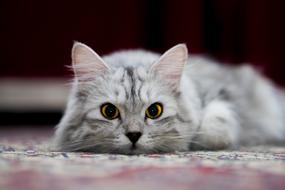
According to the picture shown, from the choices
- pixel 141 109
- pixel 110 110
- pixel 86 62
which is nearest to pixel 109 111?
pixel 110 110

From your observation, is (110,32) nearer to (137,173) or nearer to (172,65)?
(172,65)

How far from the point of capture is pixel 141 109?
5.14 feet

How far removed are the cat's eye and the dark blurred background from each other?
2069 mm

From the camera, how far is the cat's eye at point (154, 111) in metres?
1.60

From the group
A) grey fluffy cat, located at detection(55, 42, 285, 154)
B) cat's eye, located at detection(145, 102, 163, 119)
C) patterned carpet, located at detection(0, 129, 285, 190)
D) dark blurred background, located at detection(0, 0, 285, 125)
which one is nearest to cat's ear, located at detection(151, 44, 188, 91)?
grey fluffy cat, located at detection(55, 42, 285, 154)

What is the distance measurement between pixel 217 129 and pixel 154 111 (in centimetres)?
31

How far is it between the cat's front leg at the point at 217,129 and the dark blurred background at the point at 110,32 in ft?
5.86

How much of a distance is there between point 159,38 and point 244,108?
171cm

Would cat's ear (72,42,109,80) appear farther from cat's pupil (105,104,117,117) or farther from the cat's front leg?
the cat's front leg

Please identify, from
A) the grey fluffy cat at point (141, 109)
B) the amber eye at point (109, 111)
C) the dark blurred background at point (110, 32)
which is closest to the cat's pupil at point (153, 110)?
the grey fluffy cat at point (141, 109)

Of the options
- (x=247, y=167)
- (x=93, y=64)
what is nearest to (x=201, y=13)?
(x=93, y=64)

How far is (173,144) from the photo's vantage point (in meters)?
1.64

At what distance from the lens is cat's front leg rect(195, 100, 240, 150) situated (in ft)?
5.83

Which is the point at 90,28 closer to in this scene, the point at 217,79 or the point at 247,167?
the point at 217,79
